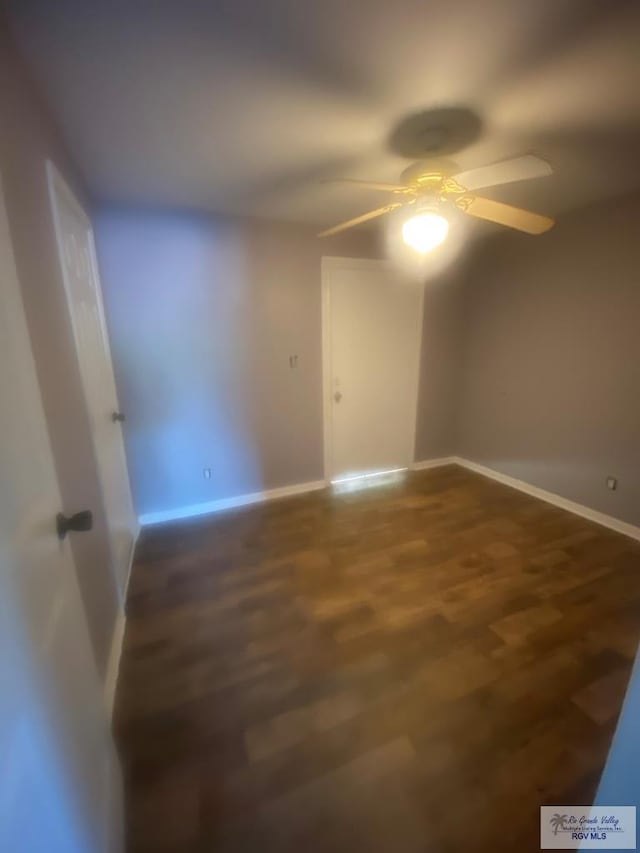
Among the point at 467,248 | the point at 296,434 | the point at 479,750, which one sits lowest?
the point at 479,750

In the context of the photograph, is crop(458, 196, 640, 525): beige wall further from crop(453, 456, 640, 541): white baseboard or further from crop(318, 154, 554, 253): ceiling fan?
crop(318, 154, 554, 253): ceiling fan

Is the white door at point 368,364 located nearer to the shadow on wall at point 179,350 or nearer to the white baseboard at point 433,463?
the white baseboard at point 433,463

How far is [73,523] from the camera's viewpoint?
92 centimetres

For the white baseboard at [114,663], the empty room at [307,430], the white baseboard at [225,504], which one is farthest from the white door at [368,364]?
the white baseboard at [114,663]

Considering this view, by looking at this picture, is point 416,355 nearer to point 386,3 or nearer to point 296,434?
point 296,434

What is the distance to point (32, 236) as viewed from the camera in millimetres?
1233

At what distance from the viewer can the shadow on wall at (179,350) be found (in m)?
2.58

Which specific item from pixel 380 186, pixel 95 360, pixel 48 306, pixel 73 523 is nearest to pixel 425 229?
pixel 380 186

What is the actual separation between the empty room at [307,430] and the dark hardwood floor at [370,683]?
0.04ft

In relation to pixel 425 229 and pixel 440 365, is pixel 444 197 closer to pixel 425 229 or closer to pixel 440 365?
pixel 425 229

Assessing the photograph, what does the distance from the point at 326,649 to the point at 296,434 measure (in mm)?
1896

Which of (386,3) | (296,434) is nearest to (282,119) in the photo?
(386,3)

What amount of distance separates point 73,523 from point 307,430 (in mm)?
2539

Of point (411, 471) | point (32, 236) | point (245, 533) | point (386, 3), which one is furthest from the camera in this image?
point (411, 471)
